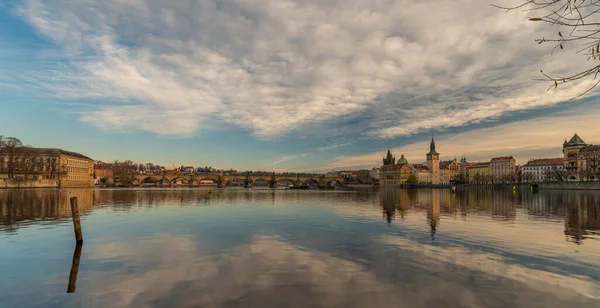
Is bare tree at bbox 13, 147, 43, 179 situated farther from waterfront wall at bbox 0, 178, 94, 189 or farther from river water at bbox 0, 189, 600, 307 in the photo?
river water at bbox 0, 189, 600, 307

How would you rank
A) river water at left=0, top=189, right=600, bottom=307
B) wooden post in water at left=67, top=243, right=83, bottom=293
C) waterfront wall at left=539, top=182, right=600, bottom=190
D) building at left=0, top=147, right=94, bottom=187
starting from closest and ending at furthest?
river water at left=0, top=189, right=600, bottom=307 → wooden post in water at left=67, top=243, right=83, bottom=293 → building at left=0, top=147, right=94, bottom=187 → waterfront wall at left=539, top=182, right=600, bottom=190

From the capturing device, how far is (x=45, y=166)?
438 ft

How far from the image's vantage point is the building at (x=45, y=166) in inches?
4538

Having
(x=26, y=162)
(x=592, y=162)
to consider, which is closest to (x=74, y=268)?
(x=26, y=162)

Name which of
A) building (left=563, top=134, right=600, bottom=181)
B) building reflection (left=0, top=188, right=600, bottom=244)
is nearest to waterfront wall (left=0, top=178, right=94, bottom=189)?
building reflection (left=0, top=188, right=600, bottom=244)

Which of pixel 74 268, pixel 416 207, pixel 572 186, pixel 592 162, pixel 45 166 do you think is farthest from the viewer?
pixel 592 162

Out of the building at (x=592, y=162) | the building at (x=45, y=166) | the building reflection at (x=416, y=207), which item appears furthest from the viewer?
the building at (x=592, y=162)

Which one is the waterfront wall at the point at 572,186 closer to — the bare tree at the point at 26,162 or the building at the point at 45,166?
the building at the point at 45,166

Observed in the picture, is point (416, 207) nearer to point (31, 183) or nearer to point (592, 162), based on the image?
point (31, 183)

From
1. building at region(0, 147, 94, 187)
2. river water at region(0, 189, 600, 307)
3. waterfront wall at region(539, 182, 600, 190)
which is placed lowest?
waterfront wall at region(539, 182, 600, 190)

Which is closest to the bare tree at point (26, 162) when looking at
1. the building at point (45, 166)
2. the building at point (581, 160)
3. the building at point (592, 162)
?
the building at point (45, 166)

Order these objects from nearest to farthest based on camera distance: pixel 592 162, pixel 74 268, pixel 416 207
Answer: pixel 74 268
pixel 416 207
pixel 592 162

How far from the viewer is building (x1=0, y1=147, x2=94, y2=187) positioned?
378ft

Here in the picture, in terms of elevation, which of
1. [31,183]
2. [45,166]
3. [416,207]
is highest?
[45,166]
